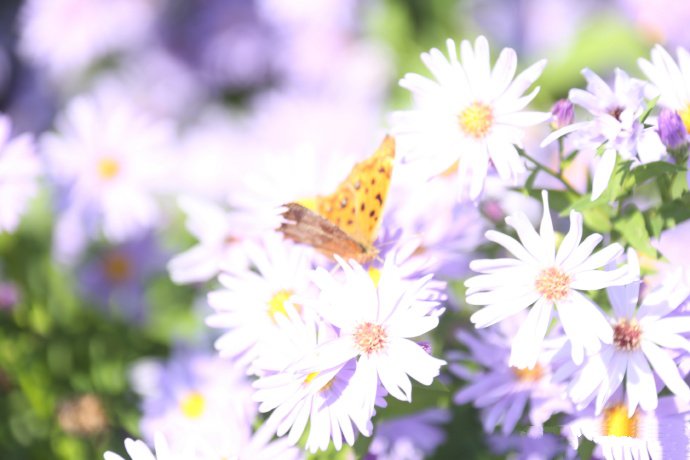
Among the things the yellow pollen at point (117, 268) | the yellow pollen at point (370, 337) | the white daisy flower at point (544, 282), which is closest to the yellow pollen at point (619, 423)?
the white daisy flower at point (544, 282)

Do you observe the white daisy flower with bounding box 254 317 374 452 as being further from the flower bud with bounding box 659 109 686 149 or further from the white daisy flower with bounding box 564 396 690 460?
the flower bud with bounding box 659 109 686 149

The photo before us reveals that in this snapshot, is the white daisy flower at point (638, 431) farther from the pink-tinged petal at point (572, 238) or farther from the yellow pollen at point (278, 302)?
the yellow pollen at point (278, 302)

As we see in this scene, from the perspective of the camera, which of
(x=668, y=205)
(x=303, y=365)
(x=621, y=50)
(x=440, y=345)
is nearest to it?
(x=303, y=365)

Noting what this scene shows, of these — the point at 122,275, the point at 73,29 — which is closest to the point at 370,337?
the point at 122,275

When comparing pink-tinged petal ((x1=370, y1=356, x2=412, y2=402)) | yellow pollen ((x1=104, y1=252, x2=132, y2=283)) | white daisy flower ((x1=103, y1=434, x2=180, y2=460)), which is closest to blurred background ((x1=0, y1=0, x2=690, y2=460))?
yellow pollen ((x1=104, y1=252, x2=132, y2=283))

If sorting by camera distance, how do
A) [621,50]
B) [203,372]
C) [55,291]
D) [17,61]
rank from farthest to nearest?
[17,61] < [621,50] < [55,291] < [203,372]

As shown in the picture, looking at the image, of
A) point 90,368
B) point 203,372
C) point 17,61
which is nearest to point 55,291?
point 90,368

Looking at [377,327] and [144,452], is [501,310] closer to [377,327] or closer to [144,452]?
[377,327]

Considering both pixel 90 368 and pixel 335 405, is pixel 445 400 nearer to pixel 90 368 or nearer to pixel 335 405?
pixel 335 405
